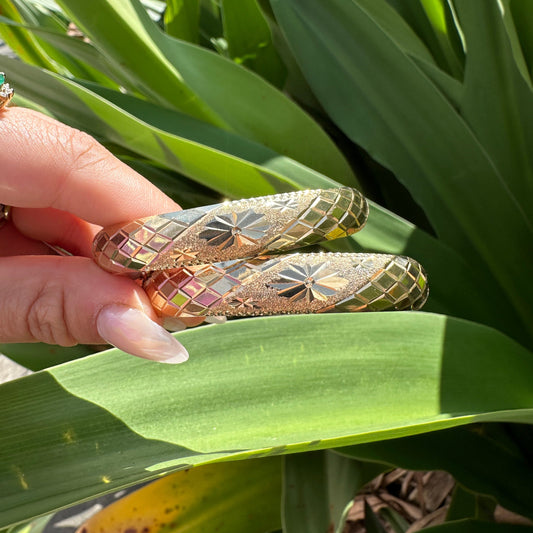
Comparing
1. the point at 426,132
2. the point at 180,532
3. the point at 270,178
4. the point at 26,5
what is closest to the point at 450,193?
the point at 426,132

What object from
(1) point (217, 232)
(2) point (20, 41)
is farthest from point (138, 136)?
(2) point (20, 41)

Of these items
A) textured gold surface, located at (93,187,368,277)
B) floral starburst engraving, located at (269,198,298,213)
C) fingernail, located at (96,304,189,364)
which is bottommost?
fingernail, located at (96,304,189,364)

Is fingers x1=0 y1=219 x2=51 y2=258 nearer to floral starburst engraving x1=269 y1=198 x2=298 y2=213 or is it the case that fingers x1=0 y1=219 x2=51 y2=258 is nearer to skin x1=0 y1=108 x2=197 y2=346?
skin x1=0 y1=108 x2=197 y2=346

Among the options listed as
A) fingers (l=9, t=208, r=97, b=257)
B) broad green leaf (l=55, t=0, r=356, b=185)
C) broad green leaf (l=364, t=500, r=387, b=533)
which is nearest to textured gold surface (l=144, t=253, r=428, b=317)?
fingers (l=9, t=208, r=97, b=257)

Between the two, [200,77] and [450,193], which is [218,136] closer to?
[200,77]

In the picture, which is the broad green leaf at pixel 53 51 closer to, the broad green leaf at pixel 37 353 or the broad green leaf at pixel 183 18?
the broad green leaf at pixel 183 18

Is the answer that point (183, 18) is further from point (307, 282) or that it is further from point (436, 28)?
point (307, 282)
